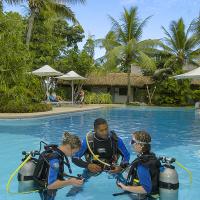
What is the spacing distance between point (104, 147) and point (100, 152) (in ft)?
0.32

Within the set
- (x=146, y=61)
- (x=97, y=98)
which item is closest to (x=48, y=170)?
(x=146, y=61)

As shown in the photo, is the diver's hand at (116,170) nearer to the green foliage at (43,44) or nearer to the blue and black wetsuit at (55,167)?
the blue and black wetsuit at (55,167)

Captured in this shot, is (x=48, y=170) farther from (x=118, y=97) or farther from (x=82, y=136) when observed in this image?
(x=118, y=97)

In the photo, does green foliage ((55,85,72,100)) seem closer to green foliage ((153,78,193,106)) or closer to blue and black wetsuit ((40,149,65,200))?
green foliage ((153,78,193,106))

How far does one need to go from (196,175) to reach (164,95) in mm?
25113

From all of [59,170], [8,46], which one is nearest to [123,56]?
[8,46]

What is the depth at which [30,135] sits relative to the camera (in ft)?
42.4

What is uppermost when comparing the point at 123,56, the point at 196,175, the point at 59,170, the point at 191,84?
the point at 123,56

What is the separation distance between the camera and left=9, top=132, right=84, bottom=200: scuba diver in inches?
163

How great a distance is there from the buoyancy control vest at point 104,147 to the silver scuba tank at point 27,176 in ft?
4.20

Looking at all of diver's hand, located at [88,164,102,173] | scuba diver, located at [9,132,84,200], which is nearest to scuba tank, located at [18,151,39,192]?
scuba diver, located at [9,132,84,200]

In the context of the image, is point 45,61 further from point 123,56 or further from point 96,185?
point 96,185

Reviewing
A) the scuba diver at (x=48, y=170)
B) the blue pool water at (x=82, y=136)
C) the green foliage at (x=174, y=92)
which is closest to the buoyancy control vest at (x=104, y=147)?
the blue pool water at (x=82, y=136)

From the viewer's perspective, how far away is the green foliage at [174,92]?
105 ft
